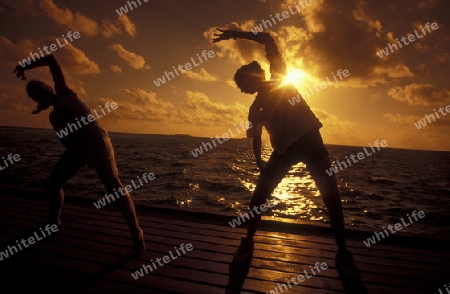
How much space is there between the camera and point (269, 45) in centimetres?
269

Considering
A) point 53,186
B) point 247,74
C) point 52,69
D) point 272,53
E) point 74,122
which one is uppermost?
point 52,69

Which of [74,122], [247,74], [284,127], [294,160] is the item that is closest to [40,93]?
[74,122]

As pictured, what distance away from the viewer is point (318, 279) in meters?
2.50

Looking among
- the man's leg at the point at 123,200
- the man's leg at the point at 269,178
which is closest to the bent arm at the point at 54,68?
the man's leg at the point at 123,200

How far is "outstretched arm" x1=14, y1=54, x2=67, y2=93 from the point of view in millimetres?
2932

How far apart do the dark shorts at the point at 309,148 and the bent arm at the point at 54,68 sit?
275 centimetres

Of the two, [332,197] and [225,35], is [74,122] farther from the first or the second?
[332,197]

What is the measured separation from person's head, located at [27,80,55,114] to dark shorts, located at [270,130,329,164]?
9.27ft

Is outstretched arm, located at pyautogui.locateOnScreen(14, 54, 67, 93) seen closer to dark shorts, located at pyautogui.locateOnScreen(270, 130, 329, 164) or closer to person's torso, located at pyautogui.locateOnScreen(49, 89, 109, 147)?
person's torso, located at pyautogui.locateOnScreen(49, 89, 109, 147)

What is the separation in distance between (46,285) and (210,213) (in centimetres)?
235

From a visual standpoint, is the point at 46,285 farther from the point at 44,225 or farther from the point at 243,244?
the point at 243,244

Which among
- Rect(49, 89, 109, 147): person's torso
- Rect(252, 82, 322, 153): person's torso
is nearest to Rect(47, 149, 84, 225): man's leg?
Rect(49, 89, 109, 147): person's torso

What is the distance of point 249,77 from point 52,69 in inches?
91.1

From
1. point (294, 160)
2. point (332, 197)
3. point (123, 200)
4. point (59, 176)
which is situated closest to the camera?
point (332, 197)
